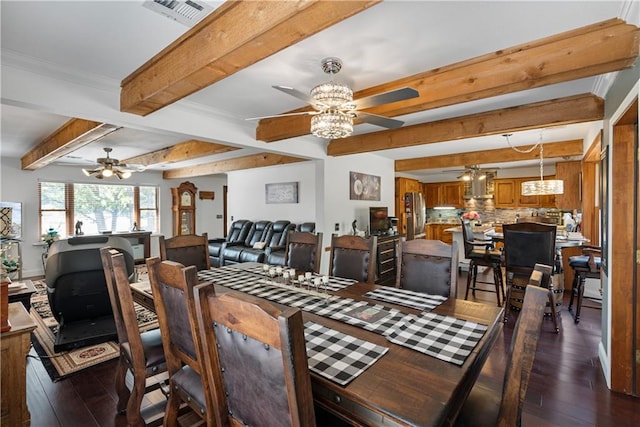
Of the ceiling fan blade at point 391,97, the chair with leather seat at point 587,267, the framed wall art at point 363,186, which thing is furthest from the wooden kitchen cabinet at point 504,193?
the ceiling fan blade at point 391,97

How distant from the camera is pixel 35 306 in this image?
424 centimetres

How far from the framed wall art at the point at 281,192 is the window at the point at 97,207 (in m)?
3.48

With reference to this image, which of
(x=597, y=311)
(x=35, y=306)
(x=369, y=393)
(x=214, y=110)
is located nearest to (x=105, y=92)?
(x=214, y=110)

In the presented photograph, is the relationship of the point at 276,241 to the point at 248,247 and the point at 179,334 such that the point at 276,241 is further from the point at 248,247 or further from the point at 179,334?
the point at 179,334

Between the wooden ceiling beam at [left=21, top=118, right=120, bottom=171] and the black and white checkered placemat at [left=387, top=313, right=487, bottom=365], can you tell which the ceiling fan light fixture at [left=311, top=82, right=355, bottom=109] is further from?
the wooden ceiling beam at [left=21, top=118, right=120, bottom=171]

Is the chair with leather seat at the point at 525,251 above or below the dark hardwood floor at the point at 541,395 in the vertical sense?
above

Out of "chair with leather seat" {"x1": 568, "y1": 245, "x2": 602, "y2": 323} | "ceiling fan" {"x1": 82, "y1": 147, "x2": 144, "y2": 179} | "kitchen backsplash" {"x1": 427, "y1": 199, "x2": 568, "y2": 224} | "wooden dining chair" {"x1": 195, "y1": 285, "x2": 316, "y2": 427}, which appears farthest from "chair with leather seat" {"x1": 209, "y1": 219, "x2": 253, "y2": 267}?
"kitchen backsplash" {"x1": 427, "y1": 199, "x2": 568, "y2": 224}

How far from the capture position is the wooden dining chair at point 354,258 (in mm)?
2674

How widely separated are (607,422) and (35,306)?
626 centimetres

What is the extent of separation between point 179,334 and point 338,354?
0.80 meters

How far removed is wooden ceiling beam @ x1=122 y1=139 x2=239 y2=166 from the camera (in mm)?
4660

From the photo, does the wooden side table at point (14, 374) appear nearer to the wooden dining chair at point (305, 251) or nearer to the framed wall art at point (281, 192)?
the wooden dining chair at point (305, 251)

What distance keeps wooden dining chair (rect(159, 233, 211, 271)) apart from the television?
3.13m

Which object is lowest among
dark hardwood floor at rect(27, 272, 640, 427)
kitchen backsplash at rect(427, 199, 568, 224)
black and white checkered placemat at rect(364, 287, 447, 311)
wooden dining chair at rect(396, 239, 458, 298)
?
dark hardwood floor at rect(27, 272, 640, 427)
